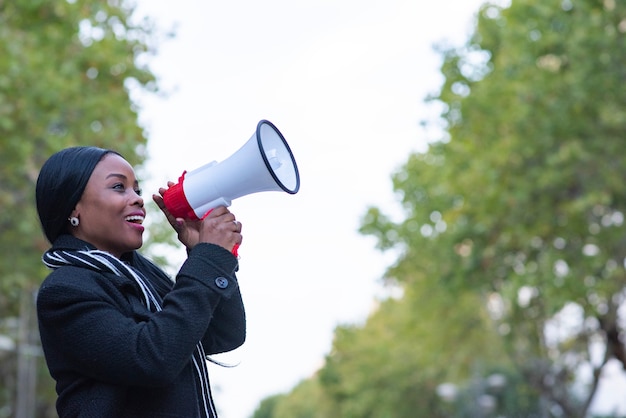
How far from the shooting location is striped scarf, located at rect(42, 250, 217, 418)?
2699 millimetres

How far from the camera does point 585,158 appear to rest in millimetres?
17250

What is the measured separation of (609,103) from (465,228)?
4900mm

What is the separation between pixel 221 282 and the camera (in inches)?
106

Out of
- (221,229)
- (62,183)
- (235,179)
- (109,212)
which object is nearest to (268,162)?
(235,179)

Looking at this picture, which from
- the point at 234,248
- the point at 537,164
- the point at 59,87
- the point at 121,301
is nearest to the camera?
the point at 121,301

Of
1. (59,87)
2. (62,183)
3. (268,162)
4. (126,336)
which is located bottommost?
(126,336)

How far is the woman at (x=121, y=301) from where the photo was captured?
2.55m

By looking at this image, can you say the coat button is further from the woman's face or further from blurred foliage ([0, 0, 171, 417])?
blurred foliage ([0, 0, 171, 417])

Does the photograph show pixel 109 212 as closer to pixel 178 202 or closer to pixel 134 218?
pixel 134 218

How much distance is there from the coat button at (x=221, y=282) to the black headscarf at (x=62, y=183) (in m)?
0.41

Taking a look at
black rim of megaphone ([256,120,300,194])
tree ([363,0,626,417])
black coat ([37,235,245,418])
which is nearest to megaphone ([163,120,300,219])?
black rim of megaphone ([256,120,300,194])

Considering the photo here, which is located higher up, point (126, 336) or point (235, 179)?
point (235, 179)

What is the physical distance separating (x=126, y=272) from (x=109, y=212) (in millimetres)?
157

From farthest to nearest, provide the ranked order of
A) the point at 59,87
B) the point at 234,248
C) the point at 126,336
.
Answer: the point at 59,87 → the point at 234,248 → the point at 126,336
